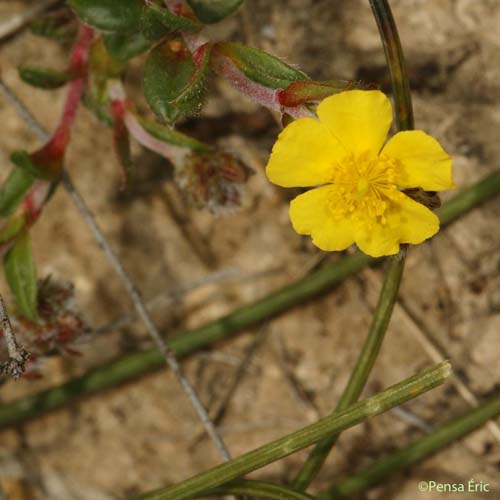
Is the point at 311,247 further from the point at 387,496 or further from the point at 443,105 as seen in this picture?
the point at 387,496

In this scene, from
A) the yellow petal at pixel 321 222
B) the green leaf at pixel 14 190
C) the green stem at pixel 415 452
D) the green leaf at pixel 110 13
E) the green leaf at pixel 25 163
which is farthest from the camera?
the green stem at pixel 415 452

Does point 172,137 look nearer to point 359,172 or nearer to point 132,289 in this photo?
point 132,289

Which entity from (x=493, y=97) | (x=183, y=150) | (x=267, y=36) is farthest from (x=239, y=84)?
(x=493, y=97)

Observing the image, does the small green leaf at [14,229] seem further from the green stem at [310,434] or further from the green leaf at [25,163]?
the green stem at [310,434]

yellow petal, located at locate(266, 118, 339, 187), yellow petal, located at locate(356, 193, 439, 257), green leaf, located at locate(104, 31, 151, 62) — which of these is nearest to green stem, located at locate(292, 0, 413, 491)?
yellow petal, located at locate(356, 193, 439, 257)

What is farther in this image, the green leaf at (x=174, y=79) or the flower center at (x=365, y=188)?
the green leaf at (x=174, y=79)

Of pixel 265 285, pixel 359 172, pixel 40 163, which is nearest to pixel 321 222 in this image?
pixel 359 172

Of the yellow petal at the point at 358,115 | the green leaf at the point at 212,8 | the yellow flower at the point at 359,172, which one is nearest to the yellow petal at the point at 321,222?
the yellow flower at the point at 359,172
